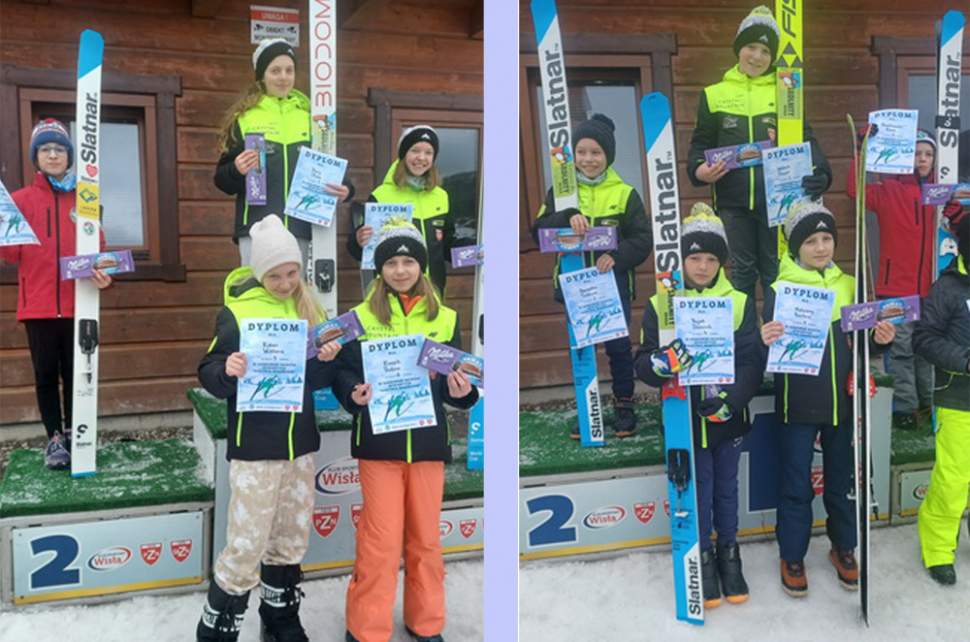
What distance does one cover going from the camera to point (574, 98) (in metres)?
2.24

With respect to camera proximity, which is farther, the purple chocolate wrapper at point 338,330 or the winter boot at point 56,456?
the winter boot at point 56,456

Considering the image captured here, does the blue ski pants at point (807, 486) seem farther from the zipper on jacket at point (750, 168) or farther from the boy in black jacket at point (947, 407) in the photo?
the zipper on jacket at point (750, 168)

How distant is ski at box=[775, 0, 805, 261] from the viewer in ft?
6.97

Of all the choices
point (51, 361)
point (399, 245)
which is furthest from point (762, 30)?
point (51, 361)

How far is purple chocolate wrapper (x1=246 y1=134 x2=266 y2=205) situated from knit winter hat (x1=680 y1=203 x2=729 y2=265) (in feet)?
3.29

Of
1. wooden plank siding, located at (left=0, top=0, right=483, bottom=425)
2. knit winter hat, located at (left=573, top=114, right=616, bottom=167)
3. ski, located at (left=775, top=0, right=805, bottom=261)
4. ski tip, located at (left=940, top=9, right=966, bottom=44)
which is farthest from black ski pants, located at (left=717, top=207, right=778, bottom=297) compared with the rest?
wooden plank siding, located at (left=0, top=0, right=483, bottom=425)

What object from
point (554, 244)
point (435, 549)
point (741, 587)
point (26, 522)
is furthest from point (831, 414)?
point (26, 522)

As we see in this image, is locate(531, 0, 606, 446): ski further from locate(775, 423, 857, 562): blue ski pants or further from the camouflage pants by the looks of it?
the camouflage pants

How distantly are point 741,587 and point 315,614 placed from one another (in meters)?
1.03

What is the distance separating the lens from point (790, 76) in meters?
2.13

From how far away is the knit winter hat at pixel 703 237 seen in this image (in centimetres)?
189

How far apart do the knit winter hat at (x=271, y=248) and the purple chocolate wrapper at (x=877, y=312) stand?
4.05 feet

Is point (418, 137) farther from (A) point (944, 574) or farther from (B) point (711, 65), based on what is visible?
(A) point (944, 574)

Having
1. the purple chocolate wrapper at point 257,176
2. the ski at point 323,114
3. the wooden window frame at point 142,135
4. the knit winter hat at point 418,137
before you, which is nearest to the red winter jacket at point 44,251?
the wooden window frame at point 142,135
